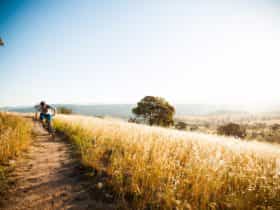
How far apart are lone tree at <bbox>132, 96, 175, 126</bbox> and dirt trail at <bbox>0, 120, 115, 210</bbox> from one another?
31846mm

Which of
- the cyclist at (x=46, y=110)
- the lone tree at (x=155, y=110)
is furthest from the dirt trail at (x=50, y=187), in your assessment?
the lone tree at (x=155, y=110)

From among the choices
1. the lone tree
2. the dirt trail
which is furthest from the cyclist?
the lone tree

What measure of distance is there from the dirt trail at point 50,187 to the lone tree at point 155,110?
31846 mm

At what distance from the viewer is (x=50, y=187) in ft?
9.78

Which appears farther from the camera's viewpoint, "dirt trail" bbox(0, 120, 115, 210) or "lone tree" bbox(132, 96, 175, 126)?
"lone tree" bbox(132, 96, 175, 126)

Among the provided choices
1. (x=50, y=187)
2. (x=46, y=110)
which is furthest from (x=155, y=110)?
(x=50, y=187)

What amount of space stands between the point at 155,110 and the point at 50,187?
1348 inches

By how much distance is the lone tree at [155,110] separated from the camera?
3562cm

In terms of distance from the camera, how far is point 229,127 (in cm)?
2931

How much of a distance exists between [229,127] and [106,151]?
3128cm

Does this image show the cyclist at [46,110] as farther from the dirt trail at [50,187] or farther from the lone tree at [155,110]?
the lone tree at [155,110]

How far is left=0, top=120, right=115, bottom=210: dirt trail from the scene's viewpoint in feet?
8.07

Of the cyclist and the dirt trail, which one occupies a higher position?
the cyclist

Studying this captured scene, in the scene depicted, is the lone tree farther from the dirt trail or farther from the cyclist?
the dirt trail
